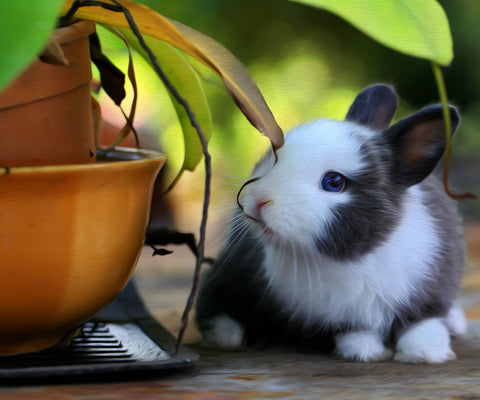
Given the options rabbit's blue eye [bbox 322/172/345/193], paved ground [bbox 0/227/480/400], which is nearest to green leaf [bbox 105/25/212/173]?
rabbit's blue eye [bbox 322/172/345/193]

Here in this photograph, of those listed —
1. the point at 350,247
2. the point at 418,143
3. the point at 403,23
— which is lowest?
the point at 350,247

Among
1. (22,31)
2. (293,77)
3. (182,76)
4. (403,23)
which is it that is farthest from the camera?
(293,77)

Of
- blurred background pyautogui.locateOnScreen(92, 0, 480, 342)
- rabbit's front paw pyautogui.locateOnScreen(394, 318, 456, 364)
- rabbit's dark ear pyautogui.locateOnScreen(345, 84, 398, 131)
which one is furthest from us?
blurred background pyautogui.locateOnScreen(92, 0, 480, 342)

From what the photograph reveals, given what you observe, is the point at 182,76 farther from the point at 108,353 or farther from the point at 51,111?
the point at 108,353

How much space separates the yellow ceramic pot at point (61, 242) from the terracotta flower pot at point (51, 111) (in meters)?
0.05

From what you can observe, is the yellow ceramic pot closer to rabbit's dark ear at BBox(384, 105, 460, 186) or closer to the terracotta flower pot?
the terracotta flower pot

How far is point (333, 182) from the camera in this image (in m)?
0.71

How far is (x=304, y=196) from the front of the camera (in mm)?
692

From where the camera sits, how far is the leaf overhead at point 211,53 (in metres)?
0.61

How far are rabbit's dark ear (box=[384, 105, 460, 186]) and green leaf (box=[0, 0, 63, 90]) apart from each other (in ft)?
1.24

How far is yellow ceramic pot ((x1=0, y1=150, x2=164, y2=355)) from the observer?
0.59m

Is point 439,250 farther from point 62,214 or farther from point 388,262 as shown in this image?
point 62,214

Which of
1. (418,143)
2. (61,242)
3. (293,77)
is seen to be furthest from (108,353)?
(293,77)

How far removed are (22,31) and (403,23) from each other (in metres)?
0.34
